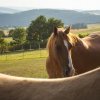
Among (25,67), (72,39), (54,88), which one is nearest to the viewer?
(54,88)

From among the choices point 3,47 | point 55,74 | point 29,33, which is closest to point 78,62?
point 55,74

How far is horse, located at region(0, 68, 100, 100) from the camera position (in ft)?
5.43

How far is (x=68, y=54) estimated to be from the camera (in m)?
5.39

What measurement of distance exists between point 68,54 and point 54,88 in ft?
11.7

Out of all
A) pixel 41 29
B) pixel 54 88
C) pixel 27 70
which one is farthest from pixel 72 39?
pixel 41 29

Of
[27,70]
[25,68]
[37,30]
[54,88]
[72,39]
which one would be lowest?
[37,30]

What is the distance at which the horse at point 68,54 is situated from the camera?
5.36 metres

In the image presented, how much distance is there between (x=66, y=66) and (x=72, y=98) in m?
3.58

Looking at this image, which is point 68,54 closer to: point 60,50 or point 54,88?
point 60,50

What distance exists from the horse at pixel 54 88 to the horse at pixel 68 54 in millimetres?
3174

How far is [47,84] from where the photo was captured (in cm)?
190

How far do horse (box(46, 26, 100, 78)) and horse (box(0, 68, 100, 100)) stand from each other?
3174 mm

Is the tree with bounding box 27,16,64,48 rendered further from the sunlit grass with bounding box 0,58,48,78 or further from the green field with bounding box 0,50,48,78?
the sunlit grass with bounding box 0,58,48,78

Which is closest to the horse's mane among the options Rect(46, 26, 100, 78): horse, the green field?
Rect(46, 26, 100, 78): horse
